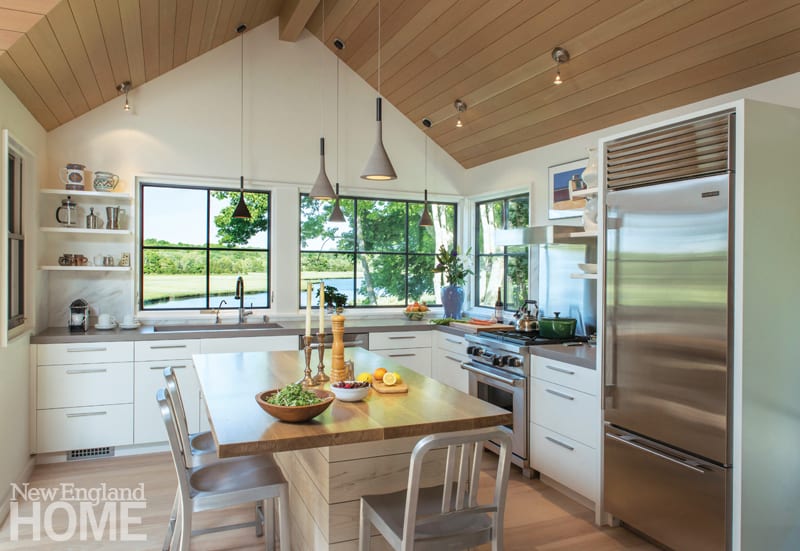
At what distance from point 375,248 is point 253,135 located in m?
1.64

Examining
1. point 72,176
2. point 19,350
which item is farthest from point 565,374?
point 72,176

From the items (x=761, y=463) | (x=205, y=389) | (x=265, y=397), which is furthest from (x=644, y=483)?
(x=205, y=389)

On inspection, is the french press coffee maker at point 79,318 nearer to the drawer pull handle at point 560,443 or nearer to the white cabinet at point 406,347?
the white cabinet at point 406,347

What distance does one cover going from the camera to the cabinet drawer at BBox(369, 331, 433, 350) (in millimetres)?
5086

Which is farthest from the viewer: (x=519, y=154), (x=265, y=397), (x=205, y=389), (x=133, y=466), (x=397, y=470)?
(x=519, y=154)

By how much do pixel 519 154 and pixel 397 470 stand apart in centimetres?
364

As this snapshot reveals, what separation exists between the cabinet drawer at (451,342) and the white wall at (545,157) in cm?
123

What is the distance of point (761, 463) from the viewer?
2557 mm

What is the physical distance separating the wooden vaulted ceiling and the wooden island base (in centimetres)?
240

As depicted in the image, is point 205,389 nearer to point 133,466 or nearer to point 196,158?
point 133,466

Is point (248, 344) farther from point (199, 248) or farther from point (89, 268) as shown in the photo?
point (89, 268)

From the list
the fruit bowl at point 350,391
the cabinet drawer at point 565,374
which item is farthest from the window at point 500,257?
the fruit bowl at point 350,391

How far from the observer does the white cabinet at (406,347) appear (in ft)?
16.8

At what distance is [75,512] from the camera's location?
3.33 m
